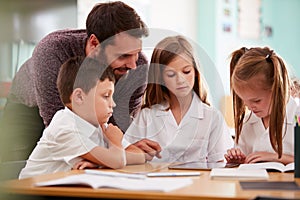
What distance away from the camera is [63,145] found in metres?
1.56

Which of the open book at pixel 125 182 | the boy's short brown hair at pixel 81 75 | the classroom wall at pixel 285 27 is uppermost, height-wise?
the boy's short brown hair at pixel 81 75

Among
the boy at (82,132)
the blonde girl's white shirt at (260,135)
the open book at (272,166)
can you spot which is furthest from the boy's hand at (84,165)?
the blonde girl's white shirt at (260,135)

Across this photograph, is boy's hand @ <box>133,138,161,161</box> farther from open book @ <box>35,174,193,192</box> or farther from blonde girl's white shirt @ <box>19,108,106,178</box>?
open book @ <box>35,174,193,192</box>

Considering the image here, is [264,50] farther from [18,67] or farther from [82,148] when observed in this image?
[18,67]

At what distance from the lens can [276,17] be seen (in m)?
5.60

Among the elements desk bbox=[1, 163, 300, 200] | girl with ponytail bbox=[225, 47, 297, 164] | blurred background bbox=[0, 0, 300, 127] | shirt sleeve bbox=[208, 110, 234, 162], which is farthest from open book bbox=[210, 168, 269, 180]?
blurred background bbox=[0, 0, 300, 127]

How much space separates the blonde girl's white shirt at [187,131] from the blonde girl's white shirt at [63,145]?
19cm

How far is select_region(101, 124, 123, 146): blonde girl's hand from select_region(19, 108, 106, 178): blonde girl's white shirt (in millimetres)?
39

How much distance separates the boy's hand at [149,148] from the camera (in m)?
1.68

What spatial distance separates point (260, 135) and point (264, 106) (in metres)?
0.11

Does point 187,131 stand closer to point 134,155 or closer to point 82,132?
point 134,155

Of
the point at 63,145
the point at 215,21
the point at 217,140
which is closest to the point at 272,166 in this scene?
the point at 217,140

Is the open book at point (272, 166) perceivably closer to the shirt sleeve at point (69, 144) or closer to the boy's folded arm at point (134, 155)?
the boy's folded arm at point (134, 155)

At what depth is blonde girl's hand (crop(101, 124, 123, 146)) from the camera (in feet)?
5.36
